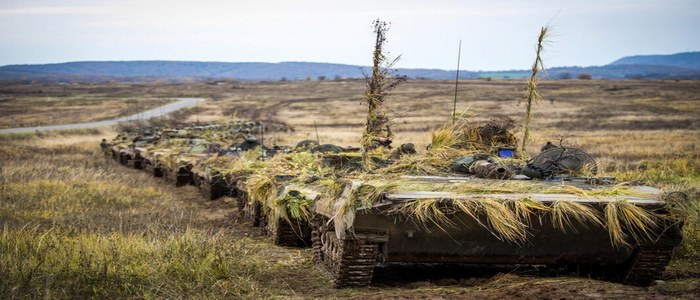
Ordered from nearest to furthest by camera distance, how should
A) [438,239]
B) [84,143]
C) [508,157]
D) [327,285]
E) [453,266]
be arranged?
[438,239], [327,285], [453,266], [508,157], [84,143]

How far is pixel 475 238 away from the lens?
246 inches

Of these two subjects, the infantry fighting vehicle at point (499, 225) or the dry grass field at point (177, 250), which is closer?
the dry grass field at point (177, 250)

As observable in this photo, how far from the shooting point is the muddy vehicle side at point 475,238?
602 centimetres

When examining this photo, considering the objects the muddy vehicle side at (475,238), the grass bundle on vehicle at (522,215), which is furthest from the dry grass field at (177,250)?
the grass bundle on vehicle at (522,215)

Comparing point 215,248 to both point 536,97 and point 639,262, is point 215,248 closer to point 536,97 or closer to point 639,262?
point 639,262

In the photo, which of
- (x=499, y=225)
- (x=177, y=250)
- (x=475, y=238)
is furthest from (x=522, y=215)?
(x=177, y=250)

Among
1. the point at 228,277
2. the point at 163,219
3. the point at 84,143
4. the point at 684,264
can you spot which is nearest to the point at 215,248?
the point at 228,277

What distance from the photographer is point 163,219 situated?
34.4 ft

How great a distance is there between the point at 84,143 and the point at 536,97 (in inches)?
945

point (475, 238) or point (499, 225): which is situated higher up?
point (499, 225)

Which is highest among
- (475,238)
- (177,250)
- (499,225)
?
(499,225)

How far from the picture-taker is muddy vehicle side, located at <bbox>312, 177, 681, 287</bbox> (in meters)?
6.02

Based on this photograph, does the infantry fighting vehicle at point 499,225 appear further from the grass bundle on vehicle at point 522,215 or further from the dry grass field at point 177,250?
the dry grass field at point 177,250

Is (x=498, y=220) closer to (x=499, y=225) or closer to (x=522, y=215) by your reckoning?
(x=499, y=225)
